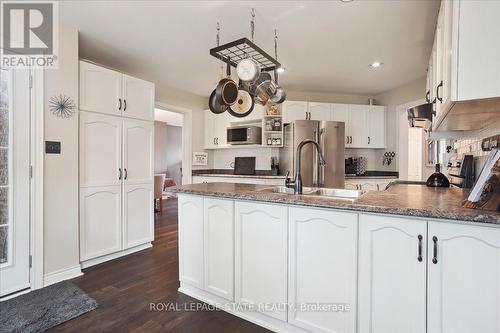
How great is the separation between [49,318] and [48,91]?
1.83 metres

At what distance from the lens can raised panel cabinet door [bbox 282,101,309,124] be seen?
172 inches

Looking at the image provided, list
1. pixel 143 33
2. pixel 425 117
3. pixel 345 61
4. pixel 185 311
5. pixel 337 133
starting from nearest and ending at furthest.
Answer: pixel 185 311 < pixel 425 117 < pixel 143 33 < pixel 345 61 < pixel 337 133

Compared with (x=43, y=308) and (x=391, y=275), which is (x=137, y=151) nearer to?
(x=43, y=308)

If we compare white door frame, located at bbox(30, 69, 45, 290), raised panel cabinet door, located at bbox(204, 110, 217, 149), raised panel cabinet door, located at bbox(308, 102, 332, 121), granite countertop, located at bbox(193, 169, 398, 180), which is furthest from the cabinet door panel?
white door frame, located at bbox(30, 69, 45, 290)

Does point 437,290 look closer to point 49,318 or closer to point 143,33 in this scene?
point 49,318

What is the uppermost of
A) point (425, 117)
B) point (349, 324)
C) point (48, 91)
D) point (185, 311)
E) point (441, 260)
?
point (48, 91)

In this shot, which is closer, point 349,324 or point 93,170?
point 349,324

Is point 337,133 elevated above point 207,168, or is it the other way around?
point 337,133

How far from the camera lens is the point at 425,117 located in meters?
2.09

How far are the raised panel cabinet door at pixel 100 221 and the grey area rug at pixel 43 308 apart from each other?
1.73 feet

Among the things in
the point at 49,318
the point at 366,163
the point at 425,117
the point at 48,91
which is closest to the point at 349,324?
the point at 425,117

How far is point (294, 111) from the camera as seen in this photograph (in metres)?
4.39

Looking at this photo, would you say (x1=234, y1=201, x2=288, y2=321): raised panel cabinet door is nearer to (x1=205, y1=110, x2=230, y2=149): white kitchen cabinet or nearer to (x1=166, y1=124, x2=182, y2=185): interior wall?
(x1=205, y1=110, x2=230, y2=149): white kitchen cabinet

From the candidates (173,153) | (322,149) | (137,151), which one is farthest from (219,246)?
(173,153)
